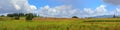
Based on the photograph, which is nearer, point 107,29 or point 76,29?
point 76,29

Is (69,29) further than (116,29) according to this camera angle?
No

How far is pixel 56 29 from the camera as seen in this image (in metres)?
18.8

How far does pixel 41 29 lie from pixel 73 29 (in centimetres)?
204

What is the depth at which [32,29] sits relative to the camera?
18.0 metres

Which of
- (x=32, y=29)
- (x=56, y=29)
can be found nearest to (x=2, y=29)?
(x=32, y=29)

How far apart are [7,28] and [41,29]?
257 cm

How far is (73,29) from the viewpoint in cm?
1777

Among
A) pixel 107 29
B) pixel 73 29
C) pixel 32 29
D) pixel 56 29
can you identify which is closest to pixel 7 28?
pixel 32 29

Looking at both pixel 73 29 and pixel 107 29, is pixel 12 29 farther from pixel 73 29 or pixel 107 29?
pixel 107 29

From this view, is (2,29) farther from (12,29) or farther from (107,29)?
(107,29)

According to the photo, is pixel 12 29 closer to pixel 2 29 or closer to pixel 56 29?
pixel 2 29

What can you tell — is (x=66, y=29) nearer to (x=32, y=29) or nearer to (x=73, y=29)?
(x=73, y=29)

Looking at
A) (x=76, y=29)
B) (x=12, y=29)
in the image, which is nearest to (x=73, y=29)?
(x=76, y=29)

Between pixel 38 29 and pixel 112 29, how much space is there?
202 inches
